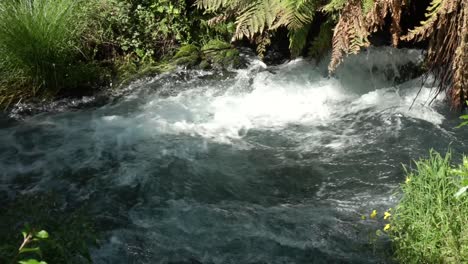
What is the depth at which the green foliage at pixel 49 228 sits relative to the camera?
2592 millimetres

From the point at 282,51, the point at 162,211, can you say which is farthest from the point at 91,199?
the point at 282,51

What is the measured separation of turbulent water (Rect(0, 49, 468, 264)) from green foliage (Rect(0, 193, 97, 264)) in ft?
0.49

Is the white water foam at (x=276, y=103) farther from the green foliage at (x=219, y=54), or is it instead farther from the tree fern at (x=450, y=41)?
the tree fern at (x=450, y=41)

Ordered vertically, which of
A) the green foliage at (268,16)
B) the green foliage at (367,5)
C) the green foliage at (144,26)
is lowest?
the green foliage at (144,26)

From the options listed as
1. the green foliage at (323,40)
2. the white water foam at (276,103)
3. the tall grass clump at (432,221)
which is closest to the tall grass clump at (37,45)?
the white water foam at (276,103)

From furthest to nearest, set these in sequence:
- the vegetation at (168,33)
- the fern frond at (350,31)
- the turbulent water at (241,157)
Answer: the fern frond at (350,31)
the vegetation at (168,33)
the turbulent water at (241,157)

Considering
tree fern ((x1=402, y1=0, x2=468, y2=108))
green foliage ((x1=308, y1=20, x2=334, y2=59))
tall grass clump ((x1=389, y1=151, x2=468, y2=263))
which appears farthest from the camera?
green foliage ((x1=308, y1=20, x2=334, y2=59))

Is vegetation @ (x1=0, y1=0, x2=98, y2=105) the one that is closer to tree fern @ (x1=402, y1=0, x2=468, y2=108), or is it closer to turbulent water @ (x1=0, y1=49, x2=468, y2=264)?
turbulent water @ (x1=0, y1=49, x2=468, y2=264)

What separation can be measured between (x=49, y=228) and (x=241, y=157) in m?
1.79

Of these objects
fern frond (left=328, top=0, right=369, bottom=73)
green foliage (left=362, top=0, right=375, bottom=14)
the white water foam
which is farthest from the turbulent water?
green foliage (left=362, top=0, right=375, bottom=14)

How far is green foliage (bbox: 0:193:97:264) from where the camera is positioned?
2592 mm

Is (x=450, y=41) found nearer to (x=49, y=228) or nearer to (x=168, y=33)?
(x=168, y=33)

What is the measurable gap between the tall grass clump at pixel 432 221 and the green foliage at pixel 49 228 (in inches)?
70.4

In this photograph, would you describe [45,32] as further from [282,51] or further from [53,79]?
[282,51]
